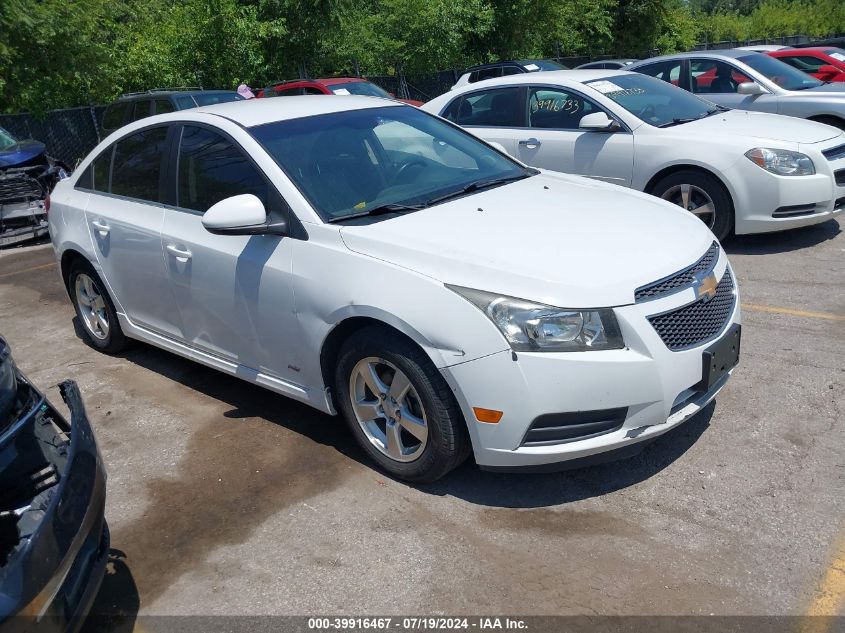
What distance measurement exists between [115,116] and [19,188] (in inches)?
169

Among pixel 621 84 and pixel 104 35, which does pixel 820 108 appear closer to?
pixel 621 84

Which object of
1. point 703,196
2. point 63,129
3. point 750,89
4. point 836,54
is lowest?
point 63,129

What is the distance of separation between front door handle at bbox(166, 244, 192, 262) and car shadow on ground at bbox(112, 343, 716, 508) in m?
0.94

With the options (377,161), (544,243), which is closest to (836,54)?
(377,161)

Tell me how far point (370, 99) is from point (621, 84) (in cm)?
363

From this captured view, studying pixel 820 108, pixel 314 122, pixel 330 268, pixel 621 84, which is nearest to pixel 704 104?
pixel 621 84

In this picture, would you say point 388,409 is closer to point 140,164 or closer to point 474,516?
point 474,516

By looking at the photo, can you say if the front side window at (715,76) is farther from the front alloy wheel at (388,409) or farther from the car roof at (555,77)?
the front alloy wheel at (388,409)

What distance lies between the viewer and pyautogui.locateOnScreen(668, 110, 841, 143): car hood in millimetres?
7066

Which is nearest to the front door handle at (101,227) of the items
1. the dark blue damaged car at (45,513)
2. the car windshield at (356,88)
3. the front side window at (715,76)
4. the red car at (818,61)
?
the dark blue damaged car at (45,513)

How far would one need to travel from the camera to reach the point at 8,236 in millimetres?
10398

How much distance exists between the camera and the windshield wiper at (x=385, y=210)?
4078mm

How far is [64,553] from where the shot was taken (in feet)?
8.30

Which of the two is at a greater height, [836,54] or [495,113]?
[495,113]
